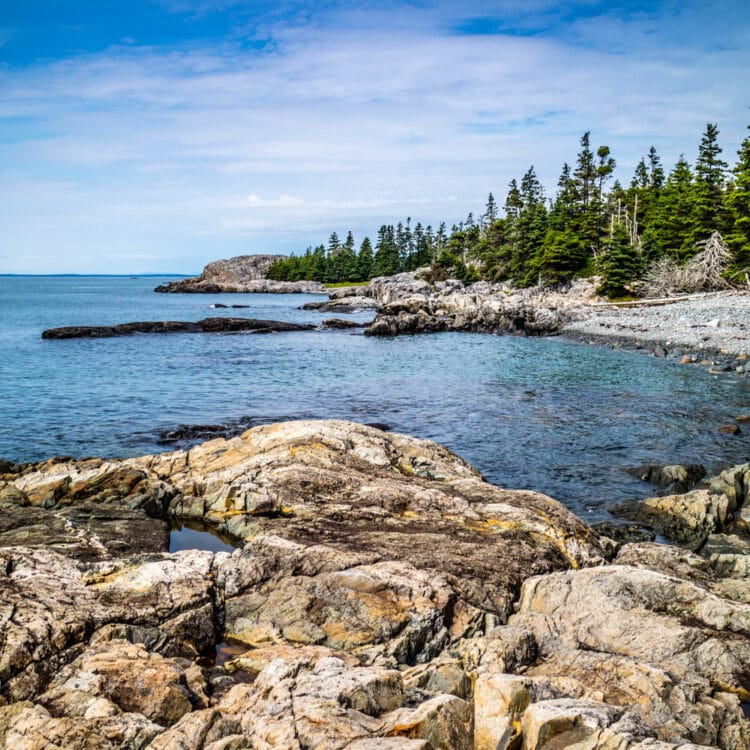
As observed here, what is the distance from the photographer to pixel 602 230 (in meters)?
84.1

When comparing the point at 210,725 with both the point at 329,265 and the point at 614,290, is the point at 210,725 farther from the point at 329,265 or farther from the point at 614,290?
the point at 329,265

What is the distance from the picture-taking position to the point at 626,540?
13.0 m

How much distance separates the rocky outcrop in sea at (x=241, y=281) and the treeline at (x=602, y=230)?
1836 centimetres

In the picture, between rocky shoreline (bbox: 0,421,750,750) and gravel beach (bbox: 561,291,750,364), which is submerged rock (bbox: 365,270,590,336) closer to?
gravel beach (bbox: 561,291,750,364)

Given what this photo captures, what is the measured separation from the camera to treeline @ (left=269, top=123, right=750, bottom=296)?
59.0 meters

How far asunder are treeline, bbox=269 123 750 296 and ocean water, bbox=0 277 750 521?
20637mm

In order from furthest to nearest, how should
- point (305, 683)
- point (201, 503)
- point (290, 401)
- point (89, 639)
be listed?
point (290, 401), point (201, 503), point (89, 639), point (305, 683)

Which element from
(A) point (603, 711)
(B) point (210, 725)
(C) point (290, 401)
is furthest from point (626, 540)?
(C) point (290, 401)

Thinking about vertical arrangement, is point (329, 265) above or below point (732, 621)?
above

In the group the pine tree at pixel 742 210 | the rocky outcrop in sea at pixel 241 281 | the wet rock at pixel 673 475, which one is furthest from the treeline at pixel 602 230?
the wet rock at pixel 673 475

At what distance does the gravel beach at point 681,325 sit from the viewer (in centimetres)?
3859

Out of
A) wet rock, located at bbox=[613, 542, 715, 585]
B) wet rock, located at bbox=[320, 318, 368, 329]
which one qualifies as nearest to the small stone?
wet rock, located at bbox=[613, 542, 715, 585]

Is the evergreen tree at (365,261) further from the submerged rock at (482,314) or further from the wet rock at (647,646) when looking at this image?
the wet rock at (647,646)

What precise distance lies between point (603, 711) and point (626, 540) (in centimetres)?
778
